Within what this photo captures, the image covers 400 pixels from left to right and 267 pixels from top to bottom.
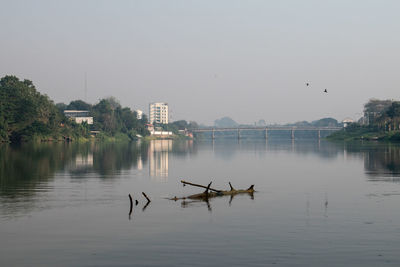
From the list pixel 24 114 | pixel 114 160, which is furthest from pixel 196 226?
pixel 24 114

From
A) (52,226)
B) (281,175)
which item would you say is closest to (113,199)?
(52,226)

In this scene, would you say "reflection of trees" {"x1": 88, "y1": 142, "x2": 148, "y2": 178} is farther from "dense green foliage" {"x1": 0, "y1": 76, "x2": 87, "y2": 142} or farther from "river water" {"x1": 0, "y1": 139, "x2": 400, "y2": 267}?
"dense green foliage" {"x1": 0, "y1": 76, "x2": 87, "y2": 142}

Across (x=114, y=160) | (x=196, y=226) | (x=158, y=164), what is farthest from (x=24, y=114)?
(x=196, y=226)

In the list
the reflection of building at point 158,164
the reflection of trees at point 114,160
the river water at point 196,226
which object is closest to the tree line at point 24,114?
the reflection of trees at point 114,160

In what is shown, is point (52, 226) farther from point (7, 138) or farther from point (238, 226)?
point (7, 138)

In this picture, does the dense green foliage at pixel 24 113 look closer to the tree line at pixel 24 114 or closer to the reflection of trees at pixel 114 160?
the tree line at pixel 24 114

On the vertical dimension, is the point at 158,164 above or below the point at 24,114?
below

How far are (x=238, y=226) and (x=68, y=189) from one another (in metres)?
17.6

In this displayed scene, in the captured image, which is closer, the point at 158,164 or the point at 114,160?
the point at 158,164

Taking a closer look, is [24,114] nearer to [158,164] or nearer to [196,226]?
[158,164]

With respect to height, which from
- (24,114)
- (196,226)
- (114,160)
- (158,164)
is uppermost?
(24,114)

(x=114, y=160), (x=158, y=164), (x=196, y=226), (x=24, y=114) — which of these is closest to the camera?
(x=196, y=226)

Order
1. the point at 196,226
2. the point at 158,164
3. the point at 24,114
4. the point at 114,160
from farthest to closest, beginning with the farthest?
the point at 24,114 < the point at 114,160 < the point at 158,164 < the point at 196,226

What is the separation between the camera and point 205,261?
1734 centimetres
